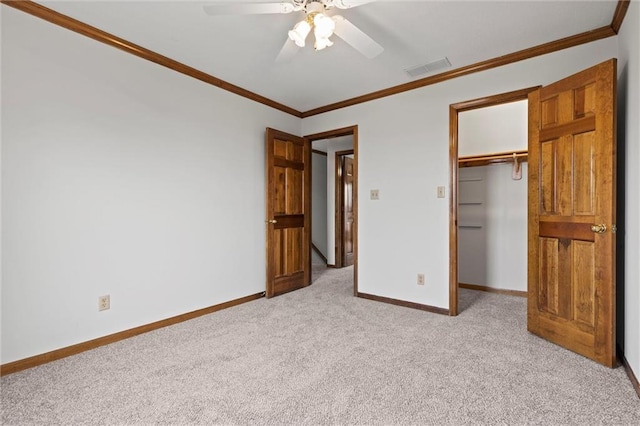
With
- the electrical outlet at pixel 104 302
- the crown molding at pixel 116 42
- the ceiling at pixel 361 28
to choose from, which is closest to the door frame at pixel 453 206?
the ceiling at pixel 361 28

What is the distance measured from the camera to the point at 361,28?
7.68 feet

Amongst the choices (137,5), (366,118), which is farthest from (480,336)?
(137,5)

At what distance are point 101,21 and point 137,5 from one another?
0.38 metres

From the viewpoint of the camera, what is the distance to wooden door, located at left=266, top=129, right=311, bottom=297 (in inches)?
144

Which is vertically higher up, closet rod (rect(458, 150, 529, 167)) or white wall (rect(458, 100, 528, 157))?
white wall (rect(458, 100, 528, 157))

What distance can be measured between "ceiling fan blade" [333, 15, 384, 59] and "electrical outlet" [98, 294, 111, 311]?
98.3 inches

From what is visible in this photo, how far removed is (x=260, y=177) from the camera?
3.69m

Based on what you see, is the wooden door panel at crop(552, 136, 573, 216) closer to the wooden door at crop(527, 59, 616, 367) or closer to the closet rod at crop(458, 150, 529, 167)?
the wooden door at crop(527, 59, 616, 367)

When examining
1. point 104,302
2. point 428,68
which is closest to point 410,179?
point 428,68

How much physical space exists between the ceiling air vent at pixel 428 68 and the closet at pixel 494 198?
1.20m

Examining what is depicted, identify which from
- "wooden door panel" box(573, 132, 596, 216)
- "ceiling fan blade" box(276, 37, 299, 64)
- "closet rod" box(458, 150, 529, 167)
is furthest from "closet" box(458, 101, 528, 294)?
"ceiling fan blade" box(276, 37, 299, 64)

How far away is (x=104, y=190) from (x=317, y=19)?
1.94m

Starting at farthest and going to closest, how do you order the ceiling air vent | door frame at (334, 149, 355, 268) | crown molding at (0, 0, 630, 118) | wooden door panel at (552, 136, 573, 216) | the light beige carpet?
door frame at (334, 149, 355, 268)
the ceiling air vent
wooden door panel at (552, 136, 573, 216)
crown molding at (0, 0, 630, 118)
the light beige carpet

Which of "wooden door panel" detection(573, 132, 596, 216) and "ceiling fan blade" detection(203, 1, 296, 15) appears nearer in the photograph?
"ceiling fan blade" detection(203, 1, 296, 15)
